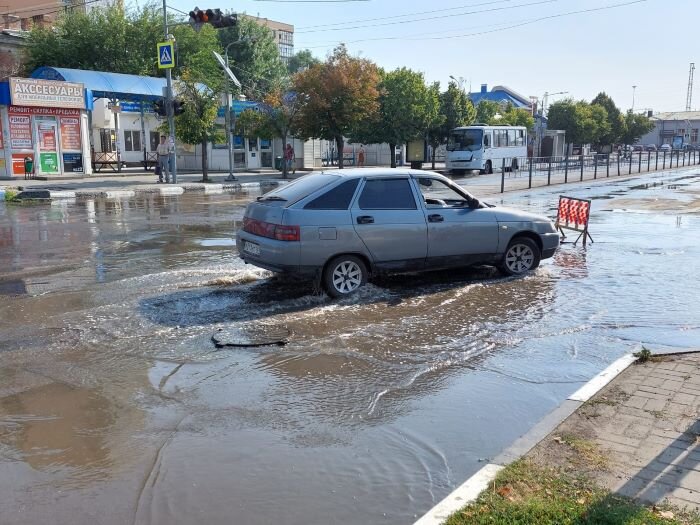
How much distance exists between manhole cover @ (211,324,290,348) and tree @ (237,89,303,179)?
2743cm

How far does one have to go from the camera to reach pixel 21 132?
2914 centimetres

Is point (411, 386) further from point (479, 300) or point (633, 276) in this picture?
point (633, 276)

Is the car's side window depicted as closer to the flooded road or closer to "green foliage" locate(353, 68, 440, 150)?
the flooded road

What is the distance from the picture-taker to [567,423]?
4754mm

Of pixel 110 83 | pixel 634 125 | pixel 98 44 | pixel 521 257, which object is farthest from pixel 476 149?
pixel 634 125

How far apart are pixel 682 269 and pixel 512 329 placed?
4946 mm

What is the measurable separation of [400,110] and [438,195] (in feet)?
112

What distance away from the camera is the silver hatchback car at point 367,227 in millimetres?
8203

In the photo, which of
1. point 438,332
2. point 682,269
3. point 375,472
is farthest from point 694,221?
point 375,472

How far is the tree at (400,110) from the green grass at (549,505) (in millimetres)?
Result: 38992

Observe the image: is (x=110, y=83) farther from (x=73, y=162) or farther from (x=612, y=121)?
(x=612, y=121)

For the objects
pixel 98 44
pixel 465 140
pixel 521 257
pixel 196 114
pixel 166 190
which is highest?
pixel 98 44

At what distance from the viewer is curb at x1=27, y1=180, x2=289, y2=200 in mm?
23081

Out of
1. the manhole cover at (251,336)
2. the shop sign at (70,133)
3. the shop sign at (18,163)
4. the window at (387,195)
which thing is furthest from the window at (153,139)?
the manhole cover at (251,336)
